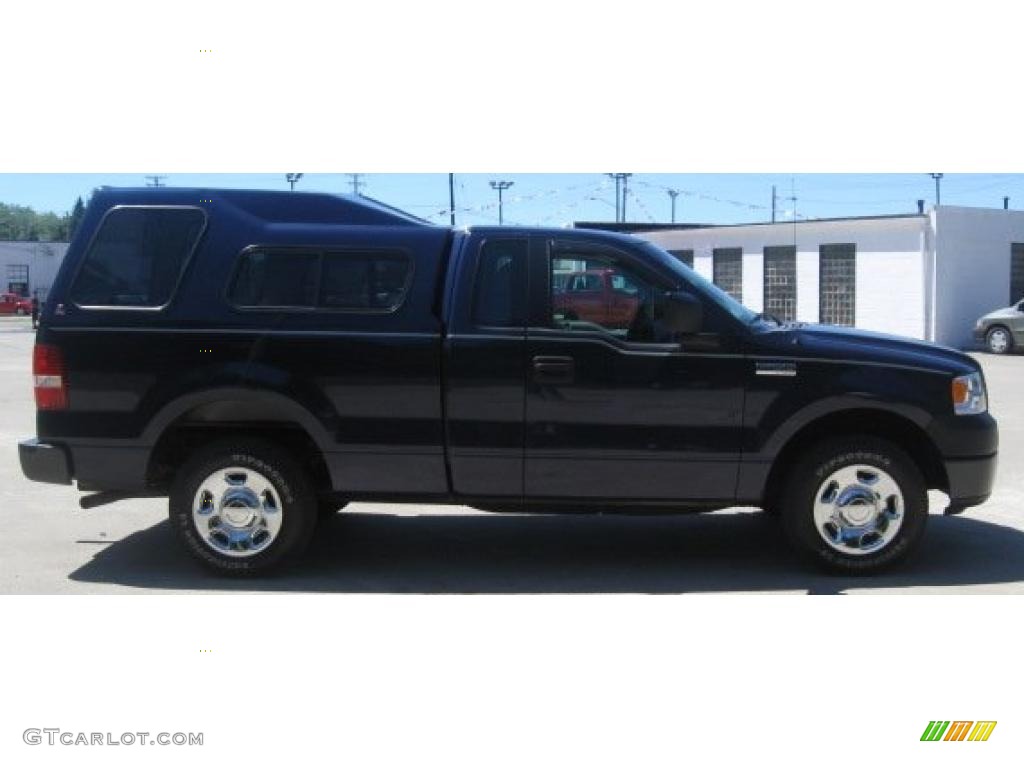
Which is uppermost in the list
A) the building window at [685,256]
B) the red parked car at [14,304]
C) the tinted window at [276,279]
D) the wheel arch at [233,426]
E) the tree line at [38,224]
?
the tree line at [38,224]

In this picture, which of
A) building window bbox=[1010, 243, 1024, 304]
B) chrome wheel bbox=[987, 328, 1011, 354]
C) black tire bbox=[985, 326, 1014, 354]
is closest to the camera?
building window bbox=[1010, 243, 1024, 304]

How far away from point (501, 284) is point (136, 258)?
1.81 metres

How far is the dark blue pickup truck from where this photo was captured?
5.33 metres

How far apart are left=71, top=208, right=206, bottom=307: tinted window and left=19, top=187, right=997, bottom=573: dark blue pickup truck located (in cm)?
1

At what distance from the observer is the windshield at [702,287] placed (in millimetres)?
5578

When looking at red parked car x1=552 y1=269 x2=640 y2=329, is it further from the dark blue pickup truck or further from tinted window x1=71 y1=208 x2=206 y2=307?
tinted window x1=71 y1=208 x2=206 y2=307

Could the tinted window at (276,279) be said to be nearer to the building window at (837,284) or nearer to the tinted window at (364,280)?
the tinted window at (364,280)

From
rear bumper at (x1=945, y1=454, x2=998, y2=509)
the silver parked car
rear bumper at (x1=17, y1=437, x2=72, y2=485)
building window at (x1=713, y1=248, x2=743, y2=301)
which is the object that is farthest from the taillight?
the silver parked car

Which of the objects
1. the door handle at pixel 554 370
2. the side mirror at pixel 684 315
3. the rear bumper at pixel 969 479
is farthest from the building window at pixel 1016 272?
the door handle at pixel 554 370

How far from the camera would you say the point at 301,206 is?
5309 millimetres

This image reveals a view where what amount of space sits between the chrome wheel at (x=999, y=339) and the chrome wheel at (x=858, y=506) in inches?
207
